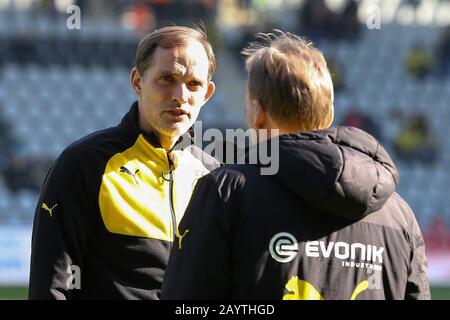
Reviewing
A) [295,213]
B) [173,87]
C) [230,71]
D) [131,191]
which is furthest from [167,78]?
[230,71]

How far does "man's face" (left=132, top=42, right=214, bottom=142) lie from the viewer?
3006mm

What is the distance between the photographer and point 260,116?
229 centimetres

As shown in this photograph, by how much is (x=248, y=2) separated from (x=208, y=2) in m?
0.86

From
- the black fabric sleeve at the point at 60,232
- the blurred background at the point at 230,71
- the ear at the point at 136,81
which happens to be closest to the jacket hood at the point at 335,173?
the black fabric sleeve at the point at 60,232

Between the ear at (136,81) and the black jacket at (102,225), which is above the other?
the ear at (136,81)

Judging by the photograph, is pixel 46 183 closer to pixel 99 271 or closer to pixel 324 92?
pixel 99 271

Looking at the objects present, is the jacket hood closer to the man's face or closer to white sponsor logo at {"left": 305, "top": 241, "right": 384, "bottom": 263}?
white sponsor logo at {"left": 305, "top": 241, "right": 384, "bottom": 263}

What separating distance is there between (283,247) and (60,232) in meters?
0.93

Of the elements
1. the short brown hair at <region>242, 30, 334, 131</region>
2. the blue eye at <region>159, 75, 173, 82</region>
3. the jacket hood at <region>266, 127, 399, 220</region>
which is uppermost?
the short brown hair at <region>242, 30, 334, 131</region>

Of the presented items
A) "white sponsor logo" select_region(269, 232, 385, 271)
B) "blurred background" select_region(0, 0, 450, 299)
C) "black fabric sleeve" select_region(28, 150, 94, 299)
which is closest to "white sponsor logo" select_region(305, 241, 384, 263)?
"white sponsor logo" select_region(269, 232, 385, 271)

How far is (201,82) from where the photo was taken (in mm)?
3068

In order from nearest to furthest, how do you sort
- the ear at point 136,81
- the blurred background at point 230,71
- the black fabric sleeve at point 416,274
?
1. the black fabric sleeve at point 416,274
2. the ear at point 136,81
3. the blurred background at point 230,71

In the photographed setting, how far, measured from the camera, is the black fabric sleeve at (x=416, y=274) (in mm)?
2395

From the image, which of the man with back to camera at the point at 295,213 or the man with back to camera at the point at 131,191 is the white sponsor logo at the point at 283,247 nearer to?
the man with back to camera at the point at 295,213
